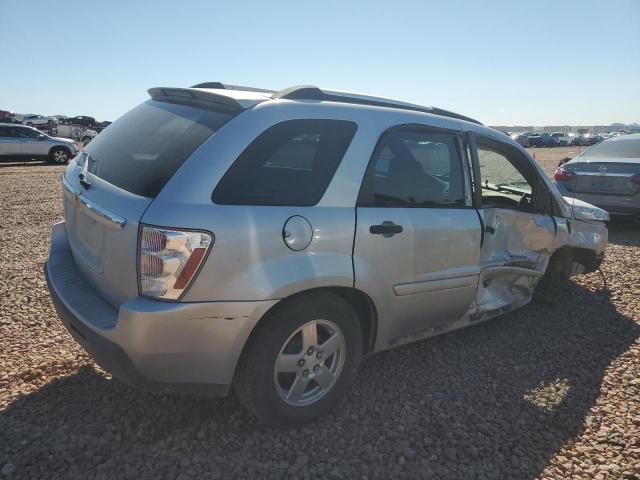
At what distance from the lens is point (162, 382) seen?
2270 millimetres

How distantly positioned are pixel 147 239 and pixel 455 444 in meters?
1.92

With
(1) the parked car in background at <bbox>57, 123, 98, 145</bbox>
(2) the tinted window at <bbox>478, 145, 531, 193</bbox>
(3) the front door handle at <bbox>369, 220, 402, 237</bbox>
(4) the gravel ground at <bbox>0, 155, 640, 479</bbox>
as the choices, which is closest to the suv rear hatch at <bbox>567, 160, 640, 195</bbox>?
(2) the tinted window at <bbox>478, 145, 531, 193</bbox>

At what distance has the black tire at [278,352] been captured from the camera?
2387 mm

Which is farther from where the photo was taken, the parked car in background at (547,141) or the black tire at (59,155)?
the parked car in background at (547,141)

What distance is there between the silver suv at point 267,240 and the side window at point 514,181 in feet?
1.08

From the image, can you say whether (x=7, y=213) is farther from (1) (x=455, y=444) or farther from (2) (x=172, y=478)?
(1) (x=455, y=444)

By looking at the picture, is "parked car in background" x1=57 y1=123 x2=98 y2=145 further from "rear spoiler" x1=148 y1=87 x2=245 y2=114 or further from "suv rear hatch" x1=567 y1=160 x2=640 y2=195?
"rear spoiler" x1=148 y1=87 x2=245 y2=114

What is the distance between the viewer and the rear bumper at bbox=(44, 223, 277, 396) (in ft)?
7.06

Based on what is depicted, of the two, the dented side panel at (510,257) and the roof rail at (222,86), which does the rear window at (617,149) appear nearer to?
the dented side panel at (510,257)

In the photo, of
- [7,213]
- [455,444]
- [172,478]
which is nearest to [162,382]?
[172,478]

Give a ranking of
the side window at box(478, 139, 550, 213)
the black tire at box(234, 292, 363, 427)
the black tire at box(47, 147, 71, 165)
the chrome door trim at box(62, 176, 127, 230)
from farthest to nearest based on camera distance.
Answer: the black tire at box(47, 147, 71, 165), the side window at box(478, 139, 550, 213), the black tire at box(234, 292, 363, 427), the chrome door trim at box(62, 176, 127, 230)

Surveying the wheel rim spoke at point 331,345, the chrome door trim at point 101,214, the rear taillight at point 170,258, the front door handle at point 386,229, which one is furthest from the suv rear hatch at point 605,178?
the chrome door trim at point 101,214

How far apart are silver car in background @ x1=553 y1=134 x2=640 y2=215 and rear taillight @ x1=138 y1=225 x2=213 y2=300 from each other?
6.73 meters

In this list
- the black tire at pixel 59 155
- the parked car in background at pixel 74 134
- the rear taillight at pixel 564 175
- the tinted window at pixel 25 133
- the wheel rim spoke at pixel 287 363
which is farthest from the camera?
the parked car in background at pixel 74 134
